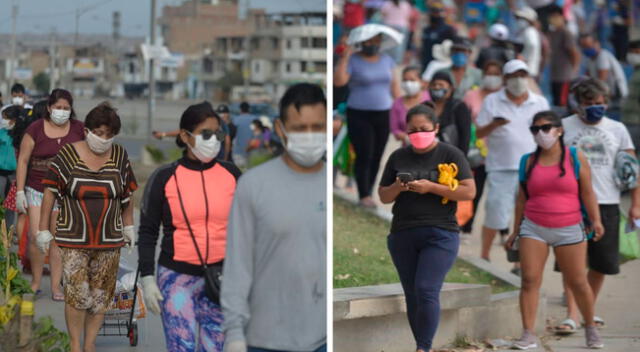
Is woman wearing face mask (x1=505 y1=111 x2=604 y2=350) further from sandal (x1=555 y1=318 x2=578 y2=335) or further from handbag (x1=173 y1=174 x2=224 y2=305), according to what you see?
handbag (x1=173 y1=174 x2=224 y2=305)

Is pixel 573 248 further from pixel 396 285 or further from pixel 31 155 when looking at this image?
pixel 31 155

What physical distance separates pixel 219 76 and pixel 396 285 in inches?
660

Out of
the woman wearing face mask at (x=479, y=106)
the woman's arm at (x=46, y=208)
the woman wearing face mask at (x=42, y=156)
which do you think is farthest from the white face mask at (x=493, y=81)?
the woman's arm at (x=46, y=208)

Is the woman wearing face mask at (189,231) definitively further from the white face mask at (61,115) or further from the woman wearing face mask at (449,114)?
the woman wearing face mask at (449,114)

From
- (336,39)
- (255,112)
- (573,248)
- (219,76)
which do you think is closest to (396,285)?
(573,248)

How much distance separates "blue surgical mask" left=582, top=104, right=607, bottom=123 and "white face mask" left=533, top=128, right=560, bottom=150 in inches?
30.6

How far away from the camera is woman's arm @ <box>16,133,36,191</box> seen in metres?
6.58

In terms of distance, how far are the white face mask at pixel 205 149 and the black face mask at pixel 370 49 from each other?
5.65 m

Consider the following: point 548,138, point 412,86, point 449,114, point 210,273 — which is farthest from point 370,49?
point 210,273

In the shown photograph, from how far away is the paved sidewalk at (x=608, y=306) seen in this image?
8.73m

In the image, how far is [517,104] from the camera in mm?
10352

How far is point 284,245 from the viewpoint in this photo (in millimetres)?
5133

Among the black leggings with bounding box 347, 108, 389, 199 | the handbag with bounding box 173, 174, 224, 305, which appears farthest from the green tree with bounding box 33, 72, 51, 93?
the black leggings with bounding box 347, 108, 389, 199

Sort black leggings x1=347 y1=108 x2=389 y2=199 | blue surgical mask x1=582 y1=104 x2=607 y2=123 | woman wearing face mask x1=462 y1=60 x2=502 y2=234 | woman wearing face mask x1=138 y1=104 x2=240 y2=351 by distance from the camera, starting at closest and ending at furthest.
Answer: woman wearing face mask x1=138 y1=104 x2=240 y2=351 < blue surgical mask x1=582 y1=104 x2=607 y2=123 < woman wearing face mask x1=462 y1=60 x2=502 y2=234 < black leggings x1=347 y1=108 x2=389 y2=199
